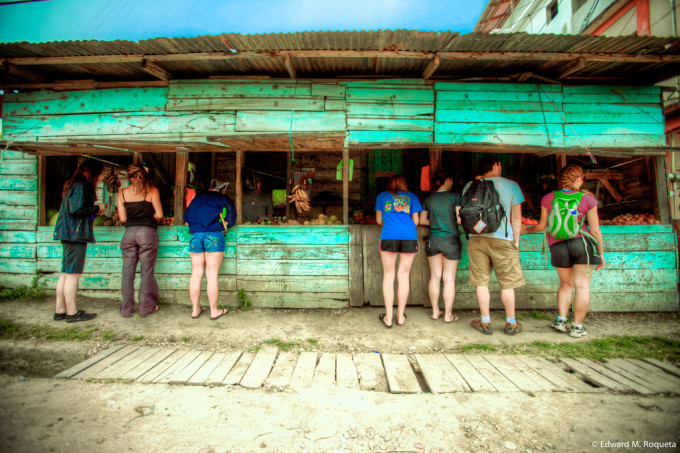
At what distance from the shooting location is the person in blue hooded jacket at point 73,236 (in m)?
4.42

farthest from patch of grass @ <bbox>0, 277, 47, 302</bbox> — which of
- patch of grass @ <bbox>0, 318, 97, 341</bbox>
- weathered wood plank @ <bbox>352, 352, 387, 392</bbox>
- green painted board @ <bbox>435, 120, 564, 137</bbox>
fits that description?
green painted board @ <bbox>435, 120, 564, 137</bbox>

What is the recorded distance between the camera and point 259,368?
10.9ft

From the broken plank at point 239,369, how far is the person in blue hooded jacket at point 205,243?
1.28 metres

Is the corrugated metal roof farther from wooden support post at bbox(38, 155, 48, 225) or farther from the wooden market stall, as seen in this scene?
wooden support post at bbox(38, 155, 48, 225)

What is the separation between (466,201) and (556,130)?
2.61 m

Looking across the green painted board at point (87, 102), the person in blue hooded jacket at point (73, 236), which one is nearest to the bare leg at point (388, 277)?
the person in blue hooded jacket at point (73, 236)

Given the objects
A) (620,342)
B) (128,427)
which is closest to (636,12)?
(620,342)

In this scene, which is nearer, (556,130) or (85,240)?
(85,240)

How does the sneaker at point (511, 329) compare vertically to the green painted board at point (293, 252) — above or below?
below

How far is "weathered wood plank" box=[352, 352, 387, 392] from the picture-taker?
301 cm

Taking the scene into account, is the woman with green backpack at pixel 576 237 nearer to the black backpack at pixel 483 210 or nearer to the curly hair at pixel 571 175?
the curly hair at pixel 571 175

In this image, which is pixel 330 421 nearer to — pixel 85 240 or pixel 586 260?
pixel 586 260

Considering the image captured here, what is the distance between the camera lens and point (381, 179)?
8328mm

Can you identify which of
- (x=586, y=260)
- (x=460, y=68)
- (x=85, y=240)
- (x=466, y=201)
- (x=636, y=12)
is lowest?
(x=586, y=260)
